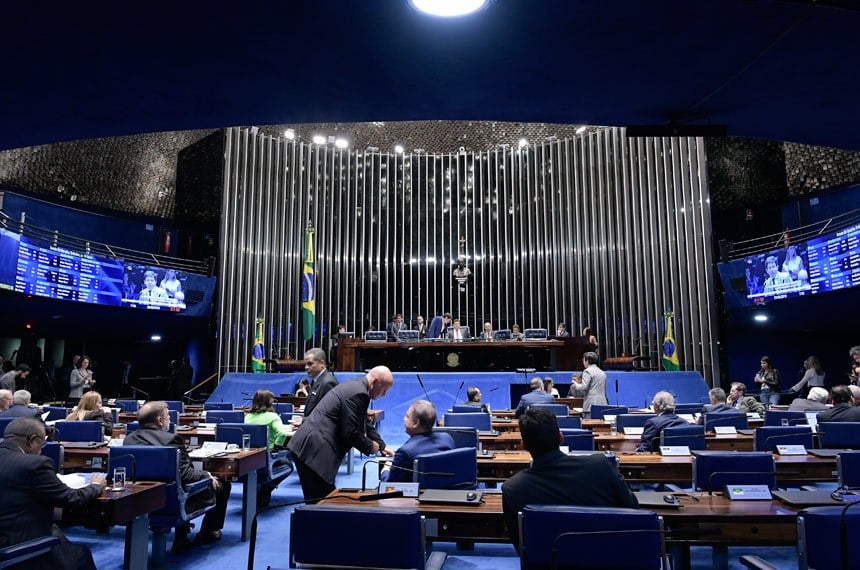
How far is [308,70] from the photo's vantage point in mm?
3781

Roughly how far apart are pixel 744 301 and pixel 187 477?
41.6ft

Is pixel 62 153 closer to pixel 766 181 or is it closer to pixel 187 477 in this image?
pixel 187 477

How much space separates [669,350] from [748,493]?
41.6 ft

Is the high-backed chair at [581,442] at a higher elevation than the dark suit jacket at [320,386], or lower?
lower

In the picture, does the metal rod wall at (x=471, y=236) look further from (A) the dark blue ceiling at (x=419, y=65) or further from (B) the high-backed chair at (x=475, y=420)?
(A) the dark blue ceiling at (x=419, y=65)

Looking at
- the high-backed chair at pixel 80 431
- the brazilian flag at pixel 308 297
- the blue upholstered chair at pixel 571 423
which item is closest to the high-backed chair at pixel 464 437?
the blue upholstered chair at pixel 571 423

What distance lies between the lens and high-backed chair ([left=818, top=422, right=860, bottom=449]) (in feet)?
16.0

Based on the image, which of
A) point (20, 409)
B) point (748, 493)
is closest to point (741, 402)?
point (748, 493)

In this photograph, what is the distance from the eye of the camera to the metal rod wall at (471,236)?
53.0 feet

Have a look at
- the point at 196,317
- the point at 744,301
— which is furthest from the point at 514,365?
the point at 196,317

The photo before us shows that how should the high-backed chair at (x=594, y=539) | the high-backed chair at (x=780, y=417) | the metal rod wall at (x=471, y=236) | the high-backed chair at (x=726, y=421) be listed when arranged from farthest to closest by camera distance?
the metal rod wall at (x=471, y=236) < the high-backed chair at (x=780, y=417) < the high-backed chair at (x=726, y=421) < the high-backed chair at (x=594, y=539)

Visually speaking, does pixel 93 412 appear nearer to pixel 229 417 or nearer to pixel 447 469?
pixel 229 417

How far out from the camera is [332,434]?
3.73m

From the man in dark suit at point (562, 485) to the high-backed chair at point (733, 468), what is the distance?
1.14m
